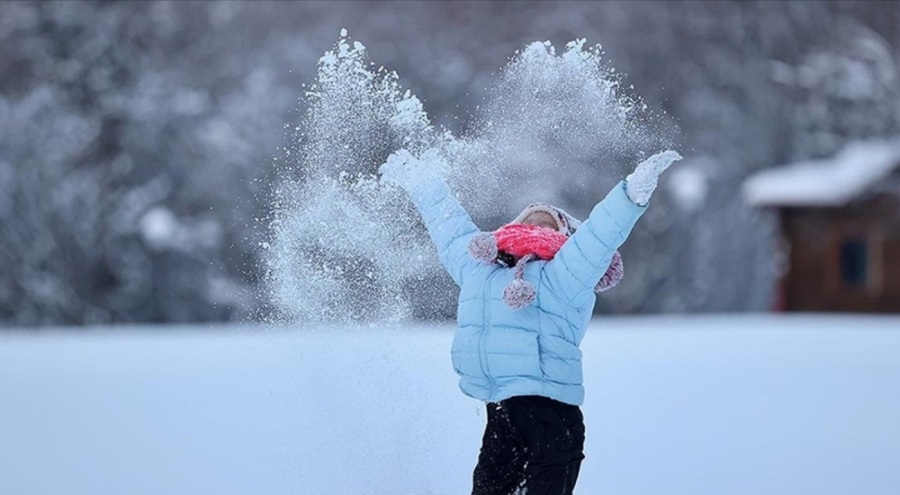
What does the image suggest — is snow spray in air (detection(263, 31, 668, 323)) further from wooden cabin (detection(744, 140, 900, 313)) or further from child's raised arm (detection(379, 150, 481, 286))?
wooden cabin (detection(744, 140, 900, 313))

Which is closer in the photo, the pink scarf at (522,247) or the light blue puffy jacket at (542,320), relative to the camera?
the light blue puffy jacket at (542,320)

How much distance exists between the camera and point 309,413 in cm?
636

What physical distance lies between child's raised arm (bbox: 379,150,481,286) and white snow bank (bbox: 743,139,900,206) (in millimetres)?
23889

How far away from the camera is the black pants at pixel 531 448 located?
4.14 metres

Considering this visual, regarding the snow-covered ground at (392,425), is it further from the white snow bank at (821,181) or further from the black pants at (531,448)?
the white snow bank at (821,181)

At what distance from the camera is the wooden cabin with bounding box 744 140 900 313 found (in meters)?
27.6

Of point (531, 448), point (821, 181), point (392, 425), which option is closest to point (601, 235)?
point (531, 448)

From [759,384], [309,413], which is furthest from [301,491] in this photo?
[759,384]

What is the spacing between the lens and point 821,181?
28.1 meters

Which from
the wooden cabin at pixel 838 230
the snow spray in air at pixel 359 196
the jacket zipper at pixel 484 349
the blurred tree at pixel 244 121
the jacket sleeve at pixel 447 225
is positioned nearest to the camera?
the jacket zipper at pixel 484 349

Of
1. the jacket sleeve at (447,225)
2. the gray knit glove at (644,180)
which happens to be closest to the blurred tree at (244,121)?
the jacket sleeve at (447,225)

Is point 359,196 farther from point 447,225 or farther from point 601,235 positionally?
point 601,235

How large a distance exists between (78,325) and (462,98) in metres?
8.83

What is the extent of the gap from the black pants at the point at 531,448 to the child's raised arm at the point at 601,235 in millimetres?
362
